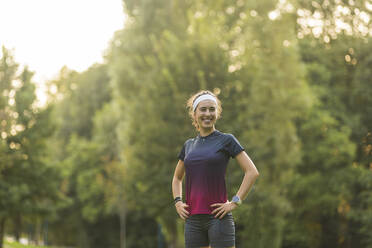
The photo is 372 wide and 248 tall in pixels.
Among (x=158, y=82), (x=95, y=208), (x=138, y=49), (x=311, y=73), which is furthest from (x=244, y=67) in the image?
(x=95, y=208)

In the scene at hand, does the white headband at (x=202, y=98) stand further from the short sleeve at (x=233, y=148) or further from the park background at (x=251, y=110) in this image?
the park background at (x=251, y=110)

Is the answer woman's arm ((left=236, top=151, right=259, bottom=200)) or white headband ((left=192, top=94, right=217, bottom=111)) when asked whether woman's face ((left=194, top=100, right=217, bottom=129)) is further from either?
woman's arm ((left=236, top=151, right=259, bottom=200))

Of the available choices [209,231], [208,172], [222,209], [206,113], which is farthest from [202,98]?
[209,231]

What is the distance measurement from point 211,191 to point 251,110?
14.6 metres

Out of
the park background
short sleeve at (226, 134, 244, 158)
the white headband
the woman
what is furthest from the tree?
short sleeve at (226, 134, 244, 158)

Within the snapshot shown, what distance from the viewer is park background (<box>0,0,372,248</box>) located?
17.0 metres

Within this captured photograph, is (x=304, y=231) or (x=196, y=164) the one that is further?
(x=304, y=231)

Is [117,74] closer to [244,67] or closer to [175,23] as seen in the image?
[175,23]

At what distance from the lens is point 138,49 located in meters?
24.2

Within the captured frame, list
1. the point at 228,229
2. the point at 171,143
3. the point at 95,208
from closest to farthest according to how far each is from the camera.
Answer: the point at 228,229, the point at 171,143, the point at 95,208

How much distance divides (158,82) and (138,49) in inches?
268

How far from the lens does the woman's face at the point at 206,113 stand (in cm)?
389

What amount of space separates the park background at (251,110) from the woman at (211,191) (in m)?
9.50

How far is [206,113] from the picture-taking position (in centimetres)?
390
